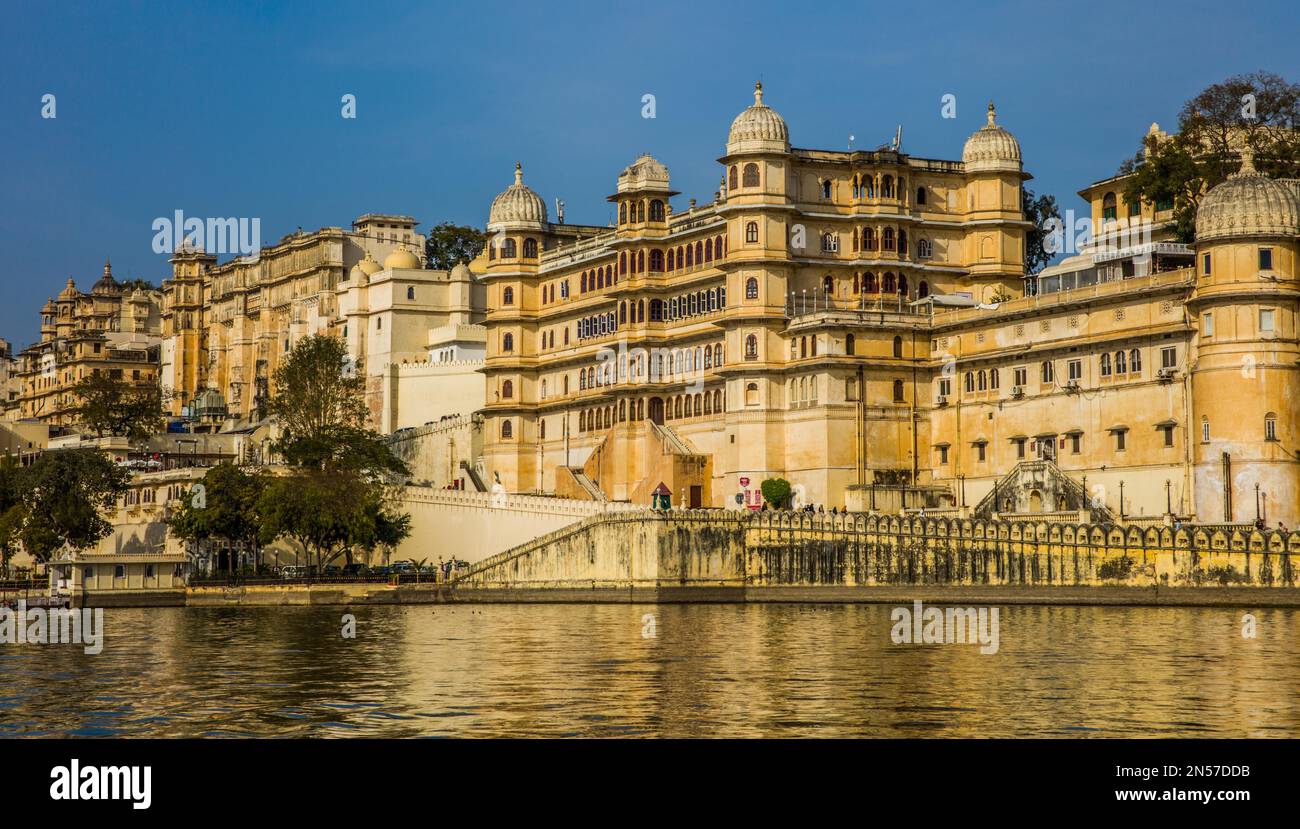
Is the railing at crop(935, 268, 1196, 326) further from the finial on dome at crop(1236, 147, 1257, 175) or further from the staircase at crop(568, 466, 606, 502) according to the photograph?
the staircase at crop(568, 466, 606, 502)

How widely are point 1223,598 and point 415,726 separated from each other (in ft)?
115

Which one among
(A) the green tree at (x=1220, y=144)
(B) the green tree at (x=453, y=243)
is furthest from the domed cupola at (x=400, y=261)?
(A) the green tree at (x=1220, y=144)

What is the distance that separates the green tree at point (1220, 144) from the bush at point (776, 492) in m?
19.7

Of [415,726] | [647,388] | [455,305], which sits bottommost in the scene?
[415,726]

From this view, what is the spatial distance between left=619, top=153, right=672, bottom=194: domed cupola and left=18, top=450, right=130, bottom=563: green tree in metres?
29.7

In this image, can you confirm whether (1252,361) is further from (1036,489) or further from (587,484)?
(587,484)

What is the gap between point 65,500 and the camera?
93000 mm

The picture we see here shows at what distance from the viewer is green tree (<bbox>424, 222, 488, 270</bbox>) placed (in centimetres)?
13900

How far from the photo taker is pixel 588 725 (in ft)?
113

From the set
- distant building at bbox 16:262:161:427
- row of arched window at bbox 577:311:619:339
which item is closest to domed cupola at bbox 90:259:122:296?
distant building at bbox 16:262:161:427

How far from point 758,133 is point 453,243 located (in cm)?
5931
